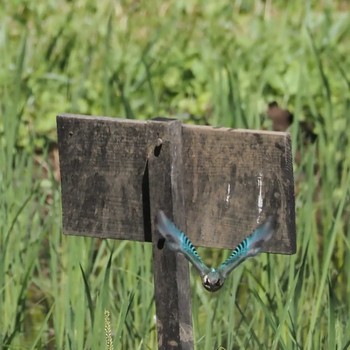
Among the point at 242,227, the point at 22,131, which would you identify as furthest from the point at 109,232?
the point at 22,131

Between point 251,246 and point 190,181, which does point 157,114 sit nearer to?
point 190,181

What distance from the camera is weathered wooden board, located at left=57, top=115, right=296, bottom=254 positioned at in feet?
6.91

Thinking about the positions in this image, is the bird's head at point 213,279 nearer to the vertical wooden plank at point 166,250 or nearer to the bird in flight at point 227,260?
the bird in flight at point 227,260

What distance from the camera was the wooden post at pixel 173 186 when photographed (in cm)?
211

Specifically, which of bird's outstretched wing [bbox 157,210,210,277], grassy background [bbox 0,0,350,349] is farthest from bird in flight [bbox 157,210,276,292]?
grassy background [bbox 0,0,350,349]

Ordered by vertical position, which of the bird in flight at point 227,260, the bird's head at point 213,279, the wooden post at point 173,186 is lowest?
the bird's head at point 213,279

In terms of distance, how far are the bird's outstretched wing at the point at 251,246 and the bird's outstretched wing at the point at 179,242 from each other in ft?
0.11

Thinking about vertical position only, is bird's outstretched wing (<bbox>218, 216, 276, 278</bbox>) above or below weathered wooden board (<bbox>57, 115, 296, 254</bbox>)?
below

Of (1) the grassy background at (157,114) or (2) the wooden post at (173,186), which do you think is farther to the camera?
(1) the grassy background at (157,114)

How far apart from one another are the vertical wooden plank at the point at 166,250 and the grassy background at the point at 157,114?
12cm

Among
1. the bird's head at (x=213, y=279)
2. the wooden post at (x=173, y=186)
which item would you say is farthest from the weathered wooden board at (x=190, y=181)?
the bird's head at (x=213, y=279)

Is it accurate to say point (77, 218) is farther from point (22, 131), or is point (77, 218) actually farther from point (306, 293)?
point (22, 131)

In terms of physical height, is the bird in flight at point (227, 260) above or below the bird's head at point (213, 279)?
above

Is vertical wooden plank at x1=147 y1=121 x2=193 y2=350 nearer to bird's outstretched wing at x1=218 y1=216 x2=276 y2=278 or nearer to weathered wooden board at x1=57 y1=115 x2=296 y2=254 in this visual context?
weathered wooden board at x1=57 y1=115 x2=296 y2=254
